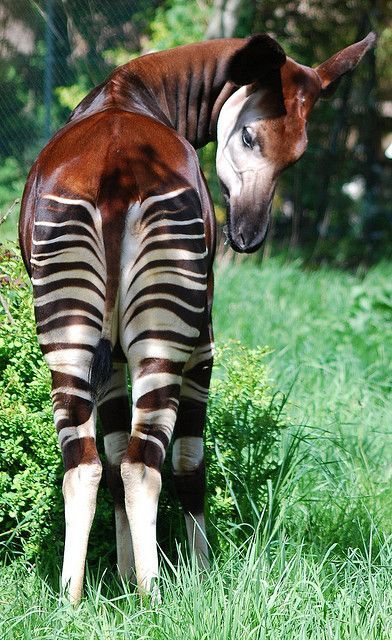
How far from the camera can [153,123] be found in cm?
279

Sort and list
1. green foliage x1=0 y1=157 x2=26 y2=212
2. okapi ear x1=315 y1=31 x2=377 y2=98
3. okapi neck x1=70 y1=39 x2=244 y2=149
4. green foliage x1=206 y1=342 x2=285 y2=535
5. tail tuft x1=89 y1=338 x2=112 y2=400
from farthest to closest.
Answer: green foliage x1=0 y1=157 x2=26 y2=212
okapi ear x1=315 y1=31 x2=377 y2=98
green foliage x1=206 y1=342 x2=285 y2=535
okapi neck x1=70 y1=39 x2=244 y2=149
tail tuft x1=89 y1=338 x2=112 y2=400

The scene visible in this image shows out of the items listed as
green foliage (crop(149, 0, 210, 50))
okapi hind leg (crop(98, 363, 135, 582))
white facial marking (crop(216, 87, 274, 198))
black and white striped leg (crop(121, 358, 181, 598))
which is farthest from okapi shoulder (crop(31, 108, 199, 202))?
green foliage (crop(149, 0, 210, 50))

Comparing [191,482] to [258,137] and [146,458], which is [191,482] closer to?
[146,458]

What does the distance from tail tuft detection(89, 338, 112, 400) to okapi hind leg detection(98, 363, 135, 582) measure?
1.57ft

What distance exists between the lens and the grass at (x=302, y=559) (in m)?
2.39

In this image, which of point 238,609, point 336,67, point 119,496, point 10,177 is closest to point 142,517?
point 238,609

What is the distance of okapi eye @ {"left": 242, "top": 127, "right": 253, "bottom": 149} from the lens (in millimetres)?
3102

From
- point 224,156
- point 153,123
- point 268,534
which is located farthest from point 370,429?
point 153,123

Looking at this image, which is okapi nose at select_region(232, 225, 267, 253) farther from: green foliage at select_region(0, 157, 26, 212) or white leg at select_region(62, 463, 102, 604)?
green foliage at select_region(0, 157, 26, 212)

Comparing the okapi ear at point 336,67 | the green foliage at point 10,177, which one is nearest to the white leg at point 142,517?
the okapi ear at point 336,67

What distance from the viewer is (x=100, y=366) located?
2.47 m

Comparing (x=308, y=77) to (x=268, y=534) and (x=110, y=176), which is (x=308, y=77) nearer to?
(x=110, y=176)

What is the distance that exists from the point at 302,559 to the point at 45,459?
94 cm

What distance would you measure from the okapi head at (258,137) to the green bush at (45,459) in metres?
0.75
